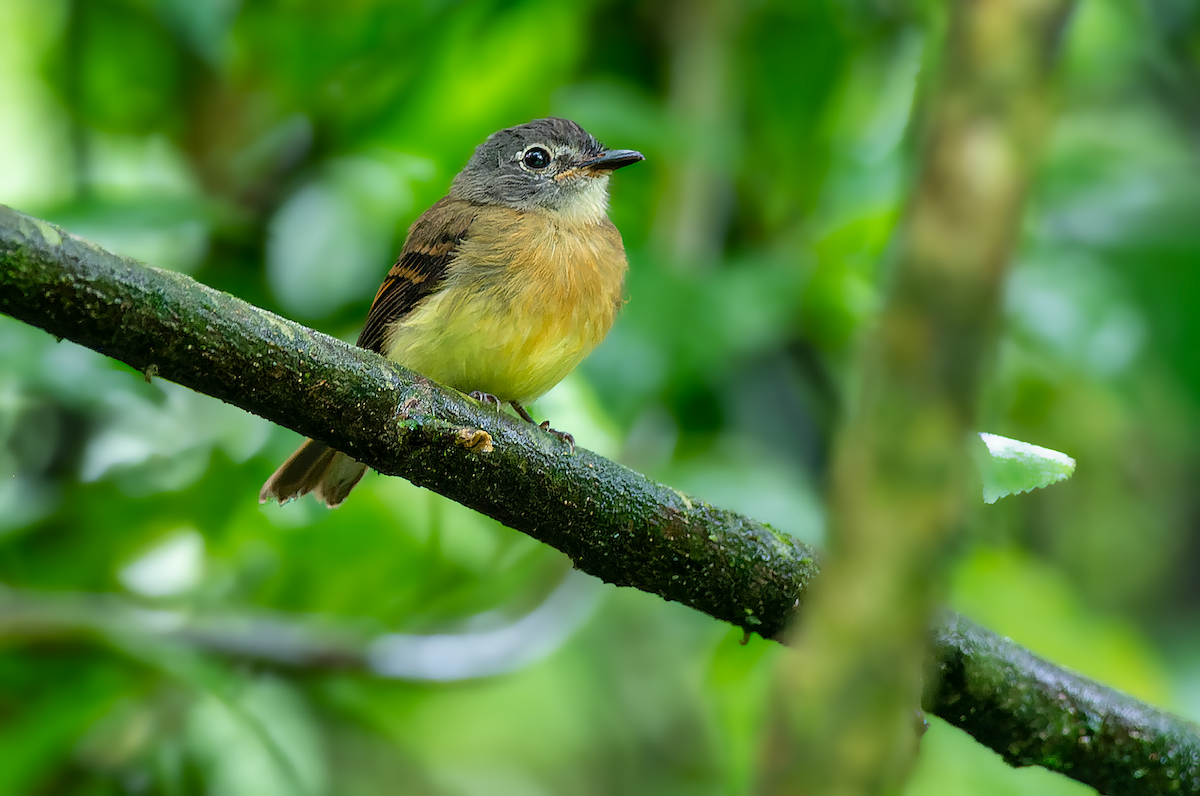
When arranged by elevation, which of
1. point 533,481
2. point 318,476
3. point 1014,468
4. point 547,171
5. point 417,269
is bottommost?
point 318,476

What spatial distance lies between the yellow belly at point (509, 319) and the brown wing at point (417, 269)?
0.16 feet

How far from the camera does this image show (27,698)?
4.49 meters

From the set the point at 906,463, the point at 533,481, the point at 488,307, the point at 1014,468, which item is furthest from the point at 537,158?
the point at 906,463

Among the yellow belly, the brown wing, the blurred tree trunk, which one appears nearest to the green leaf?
the blurred tree trunk

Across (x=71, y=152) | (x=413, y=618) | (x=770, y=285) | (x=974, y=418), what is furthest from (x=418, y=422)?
(x=71, y=152)

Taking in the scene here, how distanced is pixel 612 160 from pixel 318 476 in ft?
4.98

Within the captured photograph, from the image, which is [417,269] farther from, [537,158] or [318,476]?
[537,158]

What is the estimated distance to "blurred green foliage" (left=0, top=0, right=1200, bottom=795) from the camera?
Result: 161 inches

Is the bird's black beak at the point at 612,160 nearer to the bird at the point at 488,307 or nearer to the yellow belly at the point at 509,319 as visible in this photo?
the bird at the point at 488,307

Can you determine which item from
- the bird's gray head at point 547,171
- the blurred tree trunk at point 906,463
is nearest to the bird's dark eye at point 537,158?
the bird's gray head at point 547,171

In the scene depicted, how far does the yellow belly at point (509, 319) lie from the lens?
3.62 meters

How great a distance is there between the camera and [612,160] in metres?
4.34

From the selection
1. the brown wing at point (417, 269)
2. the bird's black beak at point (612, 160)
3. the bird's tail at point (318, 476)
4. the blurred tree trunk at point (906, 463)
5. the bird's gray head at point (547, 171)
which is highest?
the blurred tree trunk at point (906, 463)

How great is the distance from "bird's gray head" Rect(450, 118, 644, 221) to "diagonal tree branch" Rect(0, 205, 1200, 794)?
6.07ft
